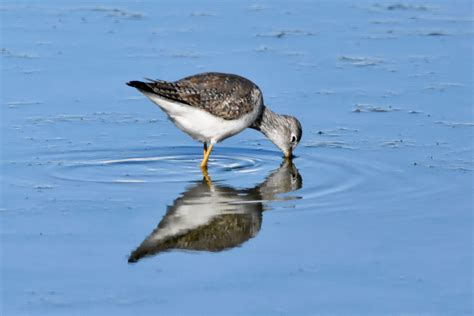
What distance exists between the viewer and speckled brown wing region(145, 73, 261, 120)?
9941 mm

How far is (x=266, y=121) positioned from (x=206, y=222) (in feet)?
9.30

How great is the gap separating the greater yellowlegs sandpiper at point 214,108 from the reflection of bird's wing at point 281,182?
0.47m

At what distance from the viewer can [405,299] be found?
710 cm

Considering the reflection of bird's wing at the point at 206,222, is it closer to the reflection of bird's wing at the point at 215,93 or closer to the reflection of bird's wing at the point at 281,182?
the reflection of bird's wing at the point at 281,182

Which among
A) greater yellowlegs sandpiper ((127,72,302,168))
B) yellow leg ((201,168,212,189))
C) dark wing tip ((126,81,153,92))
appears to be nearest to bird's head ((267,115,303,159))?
greater yellowlegs sandpiper ((127,72,302,168))

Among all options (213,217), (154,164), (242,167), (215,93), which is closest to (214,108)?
(215,93)

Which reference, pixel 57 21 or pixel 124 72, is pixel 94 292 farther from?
pixel 57 21

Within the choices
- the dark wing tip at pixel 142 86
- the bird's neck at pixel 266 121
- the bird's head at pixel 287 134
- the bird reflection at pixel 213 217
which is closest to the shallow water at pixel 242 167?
the bird reflection at pixel 213 217

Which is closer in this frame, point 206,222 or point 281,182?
point 206,222

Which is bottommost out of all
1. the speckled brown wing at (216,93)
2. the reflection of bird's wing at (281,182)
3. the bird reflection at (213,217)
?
the reflection of bird's wing at (281,182)

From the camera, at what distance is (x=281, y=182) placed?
10008mm

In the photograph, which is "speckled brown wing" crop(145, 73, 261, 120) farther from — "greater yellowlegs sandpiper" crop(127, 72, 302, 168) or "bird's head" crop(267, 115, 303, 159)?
"bird's head" crop(267, 115, 303, 159)

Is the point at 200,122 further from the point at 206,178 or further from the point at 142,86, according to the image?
the point at 142,86

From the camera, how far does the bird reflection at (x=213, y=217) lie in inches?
316
